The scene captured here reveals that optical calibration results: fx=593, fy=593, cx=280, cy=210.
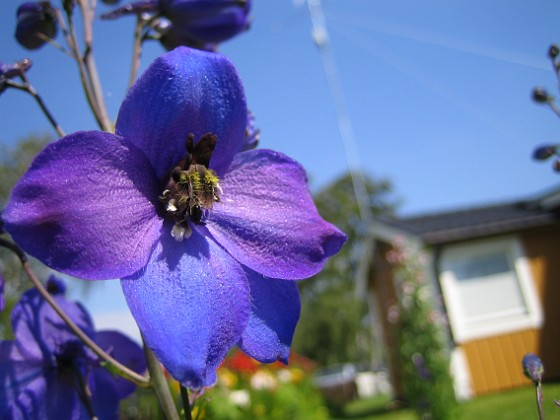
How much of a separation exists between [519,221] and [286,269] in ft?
42.9

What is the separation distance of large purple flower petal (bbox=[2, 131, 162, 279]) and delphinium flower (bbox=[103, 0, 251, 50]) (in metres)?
0.47

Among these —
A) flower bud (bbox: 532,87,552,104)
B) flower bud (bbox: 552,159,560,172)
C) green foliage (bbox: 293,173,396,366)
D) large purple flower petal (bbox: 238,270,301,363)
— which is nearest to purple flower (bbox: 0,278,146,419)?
large purple flower petal (bbox: 238,270,301,363)

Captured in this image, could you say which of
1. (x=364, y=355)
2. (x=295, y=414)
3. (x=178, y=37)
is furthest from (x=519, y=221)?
(x=364, y=355)

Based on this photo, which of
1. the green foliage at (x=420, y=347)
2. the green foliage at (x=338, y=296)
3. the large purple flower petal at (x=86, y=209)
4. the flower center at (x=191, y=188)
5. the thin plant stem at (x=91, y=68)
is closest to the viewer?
the large purple flower petal at (x=86, y=209)

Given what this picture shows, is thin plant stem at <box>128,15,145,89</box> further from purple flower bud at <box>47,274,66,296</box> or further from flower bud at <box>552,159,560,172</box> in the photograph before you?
flower bud at <box>552,159,560,172</box>

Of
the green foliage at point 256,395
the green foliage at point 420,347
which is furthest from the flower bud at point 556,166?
the green foliage at point 420,347

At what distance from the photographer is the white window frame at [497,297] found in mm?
12406

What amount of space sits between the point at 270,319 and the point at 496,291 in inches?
505

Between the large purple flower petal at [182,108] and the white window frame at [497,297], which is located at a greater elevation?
the large purple flower petal at [182,108]

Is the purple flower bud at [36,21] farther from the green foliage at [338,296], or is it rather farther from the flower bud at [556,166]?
the green foliage at [338,296]

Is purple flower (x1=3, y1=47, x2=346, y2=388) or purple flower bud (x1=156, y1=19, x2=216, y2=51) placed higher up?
purple flower bud (x1=156, y1=19, x2=216, y2=51)

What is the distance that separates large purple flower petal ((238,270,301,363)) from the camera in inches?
27.9

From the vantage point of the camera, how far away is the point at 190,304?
0.64m

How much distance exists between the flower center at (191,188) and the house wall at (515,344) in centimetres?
1275
